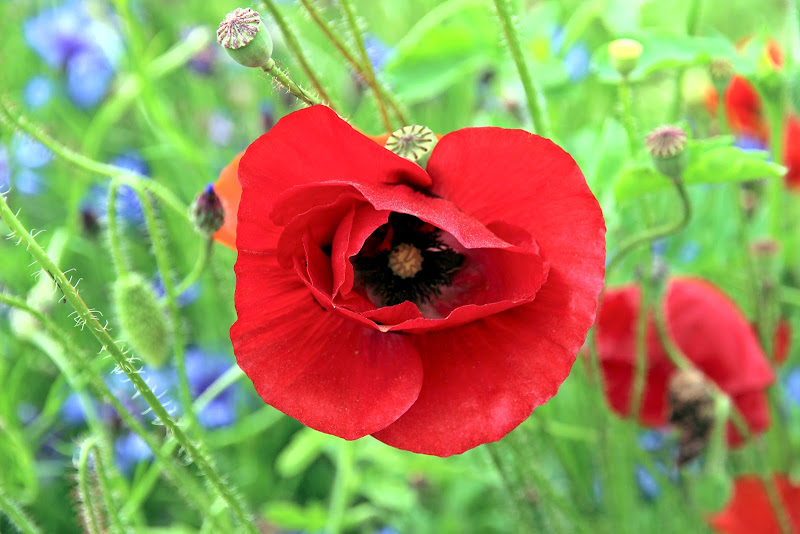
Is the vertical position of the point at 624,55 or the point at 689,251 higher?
the point at 624,55

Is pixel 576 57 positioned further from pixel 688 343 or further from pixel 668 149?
pixel 668 149

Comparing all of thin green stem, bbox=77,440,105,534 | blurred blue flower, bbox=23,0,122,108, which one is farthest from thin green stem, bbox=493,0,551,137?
blurred blue flower, bbox=23,0,122,108

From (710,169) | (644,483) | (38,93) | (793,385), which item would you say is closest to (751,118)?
(793,385)

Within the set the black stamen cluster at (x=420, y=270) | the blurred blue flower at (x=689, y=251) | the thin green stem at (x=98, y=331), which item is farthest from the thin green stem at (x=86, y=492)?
the blurred blue flower at (x=689, y=251)

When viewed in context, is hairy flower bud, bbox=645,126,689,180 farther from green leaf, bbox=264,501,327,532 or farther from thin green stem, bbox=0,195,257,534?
green leaf, bbox=264,501,327,532

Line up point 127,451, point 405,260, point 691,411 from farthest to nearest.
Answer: point 127,451 < point 691,411 < point 405,260

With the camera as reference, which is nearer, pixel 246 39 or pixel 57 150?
pixel 246 39
